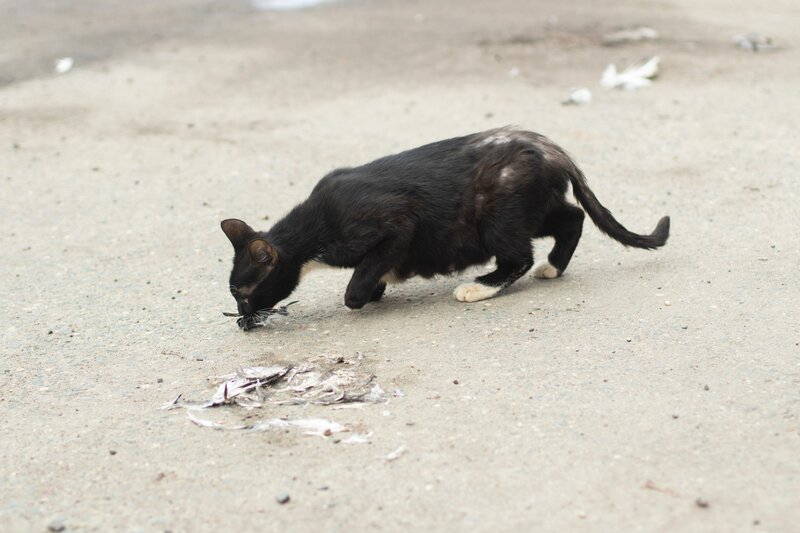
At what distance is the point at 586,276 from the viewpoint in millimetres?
6422

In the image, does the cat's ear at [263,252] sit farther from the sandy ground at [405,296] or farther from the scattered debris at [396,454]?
the scattered debris at [396,454]

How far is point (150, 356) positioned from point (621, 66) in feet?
21.6

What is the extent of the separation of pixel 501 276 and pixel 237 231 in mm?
1608

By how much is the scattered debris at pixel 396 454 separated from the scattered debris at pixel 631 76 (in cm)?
660

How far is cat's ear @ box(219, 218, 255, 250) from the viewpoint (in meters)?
5.94

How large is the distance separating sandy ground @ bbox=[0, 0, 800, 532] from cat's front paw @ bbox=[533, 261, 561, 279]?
0.15 m

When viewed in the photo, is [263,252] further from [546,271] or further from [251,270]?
[546,271]

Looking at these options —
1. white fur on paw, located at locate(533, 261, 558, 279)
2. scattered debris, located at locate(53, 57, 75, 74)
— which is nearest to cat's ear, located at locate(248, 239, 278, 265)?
white fur on paw, located at locate(533, 261, 558, 279)

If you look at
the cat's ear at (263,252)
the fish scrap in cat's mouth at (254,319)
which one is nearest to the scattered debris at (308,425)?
the fish scrap in cat's mouth at (254,319)

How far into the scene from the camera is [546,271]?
643 cm

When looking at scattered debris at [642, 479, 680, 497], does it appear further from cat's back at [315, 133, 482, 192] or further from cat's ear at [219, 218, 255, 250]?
cat's ear at [219, 218, 255, 250]

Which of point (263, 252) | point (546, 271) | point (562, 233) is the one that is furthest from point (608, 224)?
point (263, 252)

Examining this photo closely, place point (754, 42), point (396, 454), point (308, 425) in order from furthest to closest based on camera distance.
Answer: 1. point (754, 42)
2. point (308, 425)
3. point (396, 454)

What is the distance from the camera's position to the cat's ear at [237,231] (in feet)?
19.5
